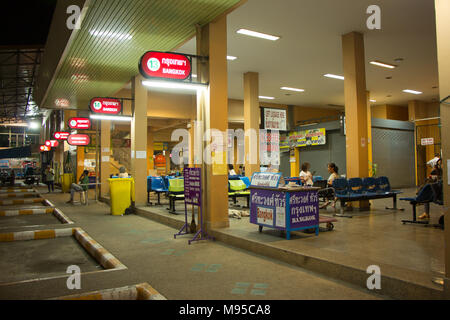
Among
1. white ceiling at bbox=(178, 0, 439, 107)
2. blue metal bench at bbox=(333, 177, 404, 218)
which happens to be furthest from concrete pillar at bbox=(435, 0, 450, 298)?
white ceiling at bbox=(178, 0, 439, 107)

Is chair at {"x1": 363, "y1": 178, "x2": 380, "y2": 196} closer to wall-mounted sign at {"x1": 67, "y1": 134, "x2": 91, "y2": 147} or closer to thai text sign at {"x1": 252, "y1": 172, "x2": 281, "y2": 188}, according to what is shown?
thai text sign at {"x1": 252, "y1": 172, "x2": 281, "y2": 188}

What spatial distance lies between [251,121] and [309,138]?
5.44 m

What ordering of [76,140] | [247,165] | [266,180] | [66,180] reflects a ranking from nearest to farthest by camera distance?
[266,180] → [247,165] → [76,140] → [66,180]

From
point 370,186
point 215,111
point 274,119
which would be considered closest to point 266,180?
point 215,111

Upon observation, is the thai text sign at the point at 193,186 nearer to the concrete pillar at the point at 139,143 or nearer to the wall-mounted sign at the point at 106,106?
the concrete pillar at the point at 139,143

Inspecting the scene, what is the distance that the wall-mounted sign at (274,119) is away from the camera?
1479 centimetres

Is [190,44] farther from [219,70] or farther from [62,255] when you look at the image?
[62,255]

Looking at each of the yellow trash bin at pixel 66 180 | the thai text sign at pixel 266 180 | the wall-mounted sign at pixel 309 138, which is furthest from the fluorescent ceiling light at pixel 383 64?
the yellow trash bin at pixel 66 180

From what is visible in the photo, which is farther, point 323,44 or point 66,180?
point 66,180

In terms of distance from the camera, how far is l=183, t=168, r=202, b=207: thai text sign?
245 inches

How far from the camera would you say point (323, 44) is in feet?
34.5

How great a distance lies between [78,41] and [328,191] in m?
7.24

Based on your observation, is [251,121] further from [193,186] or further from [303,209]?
[303,209]

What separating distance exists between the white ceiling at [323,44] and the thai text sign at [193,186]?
4.49 m
